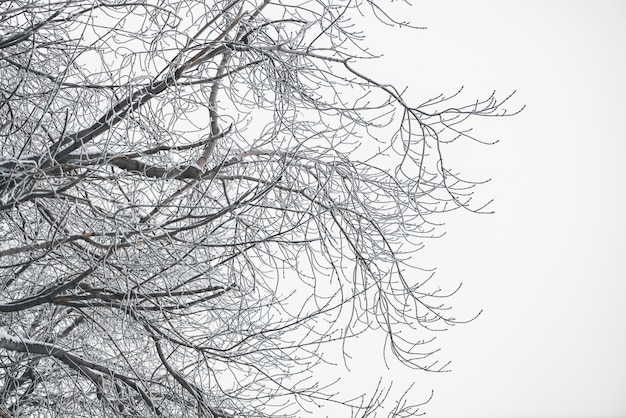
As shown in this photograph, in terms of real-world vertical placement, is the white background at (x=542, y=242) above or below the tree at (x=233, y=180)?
above

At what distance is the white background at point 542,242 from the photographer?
1415 inches

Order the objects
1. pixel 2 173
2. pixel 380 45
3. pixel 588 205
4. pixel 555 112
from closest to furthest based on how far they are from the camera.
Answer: pixel 2 173 < pixel 588 205 < pixel 380 45 < pixel 555 112

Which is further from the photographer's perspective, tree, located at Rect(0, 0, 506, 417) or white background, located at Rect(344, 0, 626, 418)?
white background, located at Rect(344, 0, 626, 418)

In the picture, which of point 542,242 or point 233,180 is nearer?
point 233,180

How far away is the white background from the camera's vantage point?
35938 millimetres

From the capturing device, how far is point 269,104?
12.8 feet

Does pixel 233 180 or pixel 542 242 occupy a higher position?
pixel 542 242

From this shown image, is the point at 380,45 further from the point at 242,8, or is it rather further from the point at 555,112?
the point at 242,8

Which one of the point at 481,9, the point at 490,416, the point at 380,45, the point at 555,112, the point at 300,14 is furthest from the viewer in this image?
the point at 481,9

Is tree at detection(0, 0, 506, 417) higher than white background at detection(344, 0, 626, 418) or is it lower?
lower

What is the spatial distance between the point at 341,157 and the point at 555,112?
82819 millimetres

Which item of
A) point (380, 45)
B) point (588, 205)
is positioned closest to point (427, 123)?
point (588, 205)

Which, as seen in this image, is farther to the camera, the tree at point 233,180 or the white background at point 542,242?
the white background at point 542,242

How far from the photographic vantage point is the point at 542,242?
48.0 m
